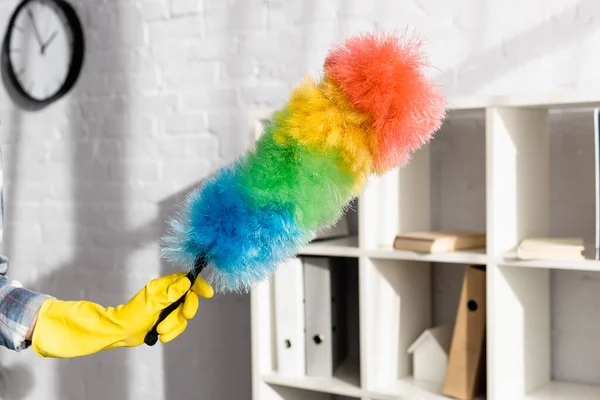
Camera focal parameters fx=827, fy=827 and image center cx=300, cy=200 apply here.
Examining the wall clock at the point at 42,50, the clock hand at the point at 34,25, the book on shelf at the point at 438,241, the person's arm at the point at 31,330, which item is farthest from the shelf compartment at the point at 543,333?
the clock hand at the point at 34,25

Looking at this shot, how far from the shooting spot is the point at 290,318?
6.91 ft

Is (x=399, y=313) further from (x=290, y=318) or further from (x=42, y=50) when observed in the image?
(x=42, y=50)

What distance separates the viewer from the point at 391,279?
201 cm

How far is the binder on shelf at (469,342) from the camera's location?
6.15ft

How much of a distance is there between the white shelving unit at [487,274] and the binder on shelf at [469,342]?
0.05m

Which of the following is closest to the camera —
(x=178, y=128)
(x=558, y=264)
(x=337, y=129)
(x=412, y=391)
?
(x=337, y=129)

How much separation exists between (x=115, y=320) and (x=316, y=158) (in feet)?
1.25

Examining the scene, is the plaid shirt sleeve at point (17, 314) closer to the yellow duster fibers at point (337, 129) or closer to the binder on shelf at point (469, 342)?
the yellow duster fibers at point (337, 129)

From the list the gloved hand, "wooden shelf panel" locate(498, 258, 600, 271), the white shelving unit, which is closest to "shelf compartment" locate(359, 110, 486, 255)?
the white shelving unit

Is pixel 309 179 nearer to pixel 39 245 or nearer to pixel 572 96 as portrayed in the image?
pixel 572 96

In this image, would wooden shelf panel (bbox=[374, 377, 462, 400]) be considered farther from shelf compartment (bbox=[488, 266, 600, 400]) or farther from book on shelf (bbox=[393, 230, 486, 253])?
book on shelf (bbox=[393, 230, 486, 253])

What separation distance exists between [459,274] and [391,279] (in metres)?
0.26

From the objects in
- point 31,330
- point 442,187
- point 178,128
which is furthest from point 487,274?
point 178,128

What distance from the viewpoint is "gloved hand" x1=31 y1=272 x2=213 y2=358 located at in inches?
45.9
